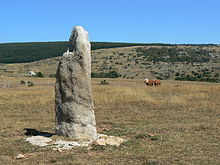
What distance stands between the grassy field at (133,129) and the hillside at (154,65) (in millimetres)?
34948

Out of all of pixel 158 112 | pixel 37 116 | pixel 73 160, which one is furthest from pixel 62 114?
pixel 158 112

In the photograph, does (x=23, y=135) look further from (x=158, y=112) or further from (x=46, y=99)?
(x=46, y=99)

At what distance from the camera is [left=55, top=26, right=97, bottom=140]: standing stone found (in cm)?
1070

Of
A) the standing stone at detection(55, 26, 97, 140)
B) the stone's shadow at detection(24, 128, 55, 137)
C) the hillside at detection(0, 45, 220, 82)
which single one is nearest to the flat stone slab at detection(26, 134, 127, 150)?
the standing stone at detection(55, 26, 97, 140)

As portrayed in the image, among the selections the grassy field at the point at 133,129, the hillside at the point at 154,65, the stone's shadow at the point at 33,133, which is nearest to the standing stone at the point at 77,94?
the stone's shadow at the point at 33,133

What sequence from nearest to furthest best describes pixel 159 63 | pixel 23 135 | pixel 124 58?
pixel 23 135
pixel 159 63
pixel 124 58

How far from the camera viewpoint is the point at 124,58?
Answer: 85562 millimetres

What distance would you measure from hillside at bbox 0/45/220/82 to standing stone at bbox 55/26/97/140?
144ft

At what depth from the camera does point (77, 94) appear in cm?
1075

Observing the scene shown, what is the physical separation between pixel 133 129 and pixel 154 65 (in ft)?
197

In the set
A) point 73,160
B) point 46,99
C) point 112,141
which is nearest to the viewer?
point 73,160

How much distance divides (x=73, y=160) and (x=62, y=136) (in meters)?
2.61

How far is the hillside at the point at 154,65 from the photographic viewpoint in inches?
2430

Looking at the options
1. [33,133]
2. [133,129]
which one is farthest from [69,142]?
[133,129]
